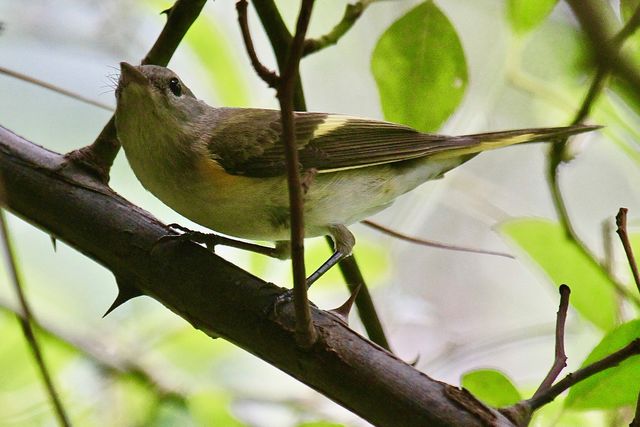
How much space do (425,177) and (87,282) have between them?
4.71 feet

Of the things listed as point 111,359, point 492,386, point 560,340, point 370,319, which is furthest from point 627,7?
point 111,359

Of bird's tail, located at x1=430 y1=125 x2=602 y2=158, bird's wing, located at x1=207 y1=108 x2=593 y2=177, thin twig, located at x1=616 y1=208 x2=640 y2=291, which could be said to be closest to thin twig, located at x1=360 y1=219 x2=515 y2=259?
bird's wing, located at x1=207 y1=108 x2=593 y2=177

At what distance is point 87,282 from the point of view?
308 centimetres

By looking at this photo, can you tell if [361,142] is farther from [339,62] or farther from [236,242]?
[339,62]

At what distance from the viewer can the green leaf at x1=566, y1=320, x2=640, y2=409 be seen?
1.40 meters

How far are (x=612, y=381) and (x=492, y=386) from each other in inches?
8.4

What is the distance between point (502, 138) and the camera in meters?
2.18

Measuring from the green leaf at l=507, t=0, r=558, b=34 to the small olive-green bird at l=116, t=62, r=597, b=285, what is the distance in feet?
0.91

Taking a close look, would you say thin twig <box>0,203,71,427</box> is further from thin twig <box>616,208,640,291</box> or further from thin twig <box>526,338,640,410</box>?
thin twig <box>616,208,640,291</box>

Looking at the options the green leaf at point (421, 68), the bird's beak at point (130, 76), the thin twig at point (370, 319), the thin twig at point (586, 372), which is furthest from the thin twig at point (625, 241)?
the bird's beak at point (130, 76)

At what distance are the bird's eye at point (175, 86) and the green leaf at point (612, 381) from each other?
4.34 ft

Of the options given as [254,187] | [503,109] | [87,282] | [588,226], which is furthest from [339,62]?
[254,187]

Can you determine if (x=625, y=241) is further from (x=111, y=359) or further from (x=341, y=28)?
(x=111, y=359)

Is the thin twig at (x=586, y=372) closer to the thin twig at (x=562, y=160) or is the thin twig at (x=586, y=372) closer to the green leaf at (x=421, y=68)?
the thin twig at (x=562, y=160)
